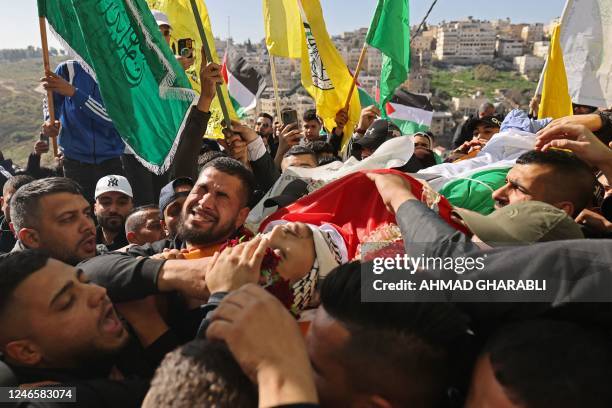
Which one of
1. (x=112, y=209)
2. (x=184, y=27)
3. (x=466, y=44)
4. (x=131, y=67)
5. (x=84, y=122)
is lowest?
(x=112, y=209)

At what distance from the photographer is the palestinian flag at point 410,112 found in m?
9.32

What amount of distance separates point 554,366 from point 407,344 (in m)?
0.34

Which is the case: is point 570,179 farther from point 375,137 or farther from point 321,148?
point 321,148

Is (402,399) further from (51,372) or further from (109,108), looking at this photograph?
(109,108)

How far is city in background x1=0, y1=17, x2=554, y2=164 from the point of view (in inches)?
3383

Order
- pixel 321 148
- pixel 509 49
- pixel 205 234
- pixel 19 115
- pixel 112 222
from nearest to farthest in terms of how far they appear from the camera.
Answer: pixel 205 234
pixel 112 222
pixel 321 148
pixel 19 115
pixel 509 49

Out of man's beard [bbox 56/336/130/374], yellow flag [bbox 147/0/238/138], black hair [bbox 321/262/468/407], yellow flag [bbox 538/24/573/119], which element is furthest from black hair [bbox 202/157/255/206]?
yellow flag [bbox 538/24/573/119]

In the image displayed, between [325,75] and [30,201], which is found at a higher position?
[325,75]

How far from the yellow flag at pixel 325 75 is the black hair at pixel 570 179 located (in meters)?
4.21

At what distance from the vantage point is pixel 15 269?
1779 mm

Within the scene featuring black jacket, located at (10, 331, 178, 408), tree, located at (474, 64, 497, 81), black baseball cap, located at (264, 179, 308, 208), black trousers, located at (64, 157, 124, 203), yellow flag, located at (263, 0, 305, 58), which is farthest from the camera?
tree, located at (474, 64, 497, 81)

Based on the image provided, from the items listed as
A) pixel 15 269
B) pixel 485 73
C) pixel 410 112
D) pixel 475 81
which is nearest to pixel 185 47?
pixel 15 269

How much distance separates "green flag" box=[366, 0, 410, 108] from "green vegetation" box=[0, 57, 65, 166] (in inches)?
2190

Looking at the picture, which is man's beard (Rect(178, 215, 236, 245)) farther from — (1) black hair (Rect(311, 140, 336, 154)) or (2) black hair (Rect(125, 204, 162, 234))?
(1) black hair (Rect(311, 140, 336, 154))
